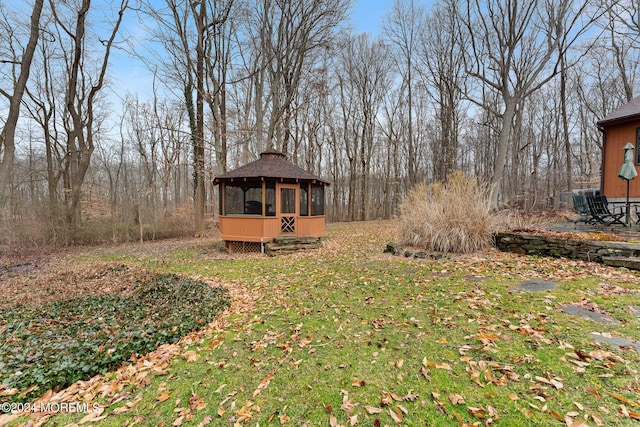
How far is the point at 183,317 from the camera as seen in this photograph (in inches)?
154

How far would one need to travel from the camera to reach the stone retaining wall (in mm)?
4766

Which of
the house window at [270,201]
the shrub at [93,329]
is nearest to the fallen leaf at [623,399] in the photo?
the shrub at [93,329]

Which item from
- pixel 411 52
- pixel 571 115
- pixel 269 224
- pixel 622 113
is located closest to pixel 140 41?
pixel 269 224

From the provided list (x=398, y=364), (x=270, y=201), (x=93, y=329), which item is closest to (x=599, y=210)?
(x=398, y=364)

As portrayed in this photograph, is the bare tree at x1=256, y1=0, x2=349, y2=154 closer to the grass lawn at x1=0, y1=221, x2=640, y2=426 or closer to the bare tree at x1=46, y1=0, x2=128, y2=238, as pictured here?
→ the bare tree at x1=46, y1=0, x2=128, y2=238

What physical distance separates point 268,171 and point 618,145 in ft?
40.3

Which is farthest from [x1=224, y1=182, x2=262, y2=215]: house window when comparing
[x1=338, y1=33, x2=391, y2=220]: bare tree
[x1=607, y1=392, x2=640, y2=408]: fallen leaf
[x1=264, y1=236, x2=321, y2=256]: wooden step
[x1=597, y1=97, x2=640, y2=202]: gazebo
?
[x1=597, y1=97, x2=640, y2=202]: gazebo

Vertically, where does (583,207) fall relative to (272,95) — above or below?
below

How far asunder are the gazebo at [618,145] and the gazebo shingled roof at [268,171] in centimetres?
1029

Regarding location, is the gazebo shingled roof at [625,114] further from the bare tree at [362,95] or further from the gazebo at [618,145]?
the bare tree at [362,95]

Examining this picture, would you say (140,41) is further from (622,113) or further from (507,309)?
(622,113)

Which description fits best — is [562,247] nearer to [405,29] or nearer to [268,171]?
[268,171]

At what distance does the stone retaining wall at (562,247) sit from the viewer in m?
4.77

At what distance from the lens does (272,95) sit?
13.5m
